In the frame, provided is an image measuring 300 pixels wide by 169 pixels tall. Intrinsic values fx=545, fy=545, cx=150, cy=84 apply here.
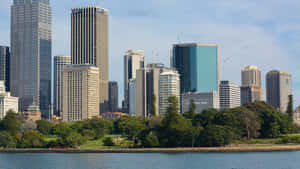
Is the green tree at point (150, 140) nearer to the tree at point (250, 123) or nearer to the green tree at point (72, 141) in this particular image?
the green tree at point (72, 141)

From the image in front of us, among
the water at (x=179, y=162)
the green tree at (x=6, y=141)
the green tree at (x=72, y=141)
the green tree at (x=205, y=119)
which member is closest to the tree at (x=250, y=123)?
the green tree at (x=205, y=119)

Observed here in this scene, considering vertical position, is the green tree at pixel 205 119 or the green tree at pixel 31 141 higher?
the green tree at pixel 205 119

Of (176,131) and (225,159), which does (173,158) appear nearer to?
(225,159)

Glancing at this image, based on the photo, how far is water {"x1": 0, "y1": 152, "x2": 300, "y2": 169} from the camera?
11712cm

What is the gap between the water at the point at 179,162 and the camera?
11712 centimetres

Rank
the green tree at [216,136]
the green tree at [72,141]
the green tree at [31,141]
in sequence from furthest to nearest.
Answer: the green tree at [31,141]
the green tree at [72,141]
the green tree at [216,136]

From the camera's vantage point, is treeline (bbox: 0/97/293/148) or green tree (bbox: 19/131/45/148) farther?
green tree (bbox: 19/131/45/148)

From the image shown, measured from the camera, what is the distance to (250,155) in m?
140

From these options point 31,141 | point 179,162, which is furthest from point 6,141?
point 179,162

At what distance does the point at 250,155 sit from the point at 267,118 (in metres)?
39.4

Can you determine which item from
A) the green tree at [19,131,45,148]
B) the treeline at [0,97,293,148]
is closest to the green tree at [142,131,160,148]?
the treeline at [0,97,293,148]

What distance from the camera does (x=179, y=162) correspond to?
416 ft

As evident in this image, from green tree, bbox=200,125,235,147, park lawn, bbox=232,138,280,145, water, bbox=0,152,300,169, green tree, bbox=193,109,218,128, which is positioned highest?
green tree, bbox=193,109,218,128

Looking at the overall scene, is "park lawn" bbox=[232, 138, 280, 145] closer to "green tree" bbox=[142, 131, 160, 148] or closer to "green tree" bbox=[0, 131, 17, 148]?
"green tree" bbox=[142, 131, 160, 148]
